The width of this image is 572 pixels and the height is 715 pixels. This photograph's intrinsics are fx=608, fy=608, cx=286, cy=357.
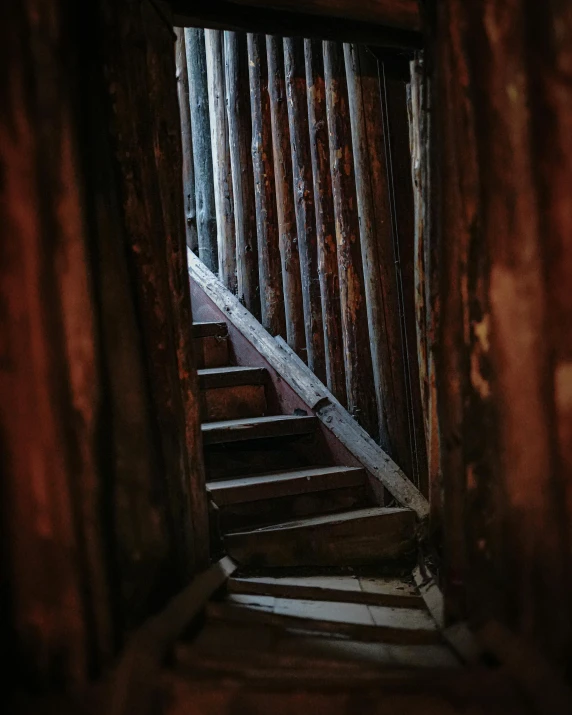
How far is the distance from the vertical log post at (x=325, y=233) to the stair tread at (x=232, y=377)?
467mm

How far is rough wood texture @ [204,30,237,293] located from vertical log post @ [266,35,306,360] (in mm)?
625

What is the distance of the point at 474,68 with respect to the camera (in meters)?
1.62

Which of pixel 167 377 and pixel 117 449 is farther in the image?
pixel 167 377

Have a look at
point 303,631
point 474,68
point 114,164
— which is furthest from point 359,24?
point 303,631

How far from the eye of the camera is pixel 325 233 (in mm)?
3900

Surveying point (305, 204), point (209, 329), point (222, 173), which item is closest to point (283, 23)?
point (305, 204)

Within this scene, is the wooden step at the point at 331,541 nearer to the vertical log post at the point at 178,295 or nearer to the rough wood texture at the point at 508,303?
the vertical log post at the point at 178,295

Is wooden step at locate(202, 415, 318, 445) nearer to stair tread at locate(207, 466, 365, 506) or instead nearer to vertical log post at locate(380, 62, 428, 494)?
stair tread at locate(207, 466, 365, 506)

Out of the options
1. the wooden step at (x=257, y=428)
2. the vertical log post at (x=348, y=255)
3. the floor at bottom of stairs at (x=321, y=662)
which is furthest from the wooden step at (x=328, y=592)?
the vertical log post at (x=348, y=255)

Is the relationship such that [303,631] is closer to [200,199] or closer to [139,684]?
[139,684]

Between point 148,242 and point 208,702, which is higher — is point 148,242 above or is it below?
above

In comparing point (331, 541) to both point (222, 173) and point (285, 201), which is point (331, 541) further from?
point (222, 173)

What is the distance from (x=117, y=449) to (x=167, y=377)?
0.33m

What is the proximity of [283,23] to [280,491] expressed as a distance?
2135 mm
